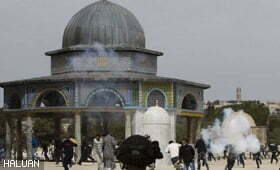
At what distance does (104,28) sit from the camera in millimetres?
38125

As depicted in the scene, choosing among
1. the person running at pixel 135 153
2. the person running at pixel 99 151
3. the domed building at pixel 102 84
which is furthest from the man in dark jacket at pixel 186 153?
the domed building at pixel 102 84

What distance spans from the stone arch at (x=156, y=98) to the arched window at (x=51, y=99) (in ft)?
15.5

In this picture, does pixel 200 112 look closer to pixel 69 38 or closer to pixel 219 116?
pixel 69 38

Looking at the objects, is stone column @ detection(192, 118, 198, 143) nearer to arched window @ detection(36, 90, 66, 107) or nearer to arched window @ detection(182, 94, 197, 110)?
arched window @ detection(182, 94, 197, 110)

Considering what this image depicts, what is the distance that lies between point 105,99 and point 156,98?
2.75 m

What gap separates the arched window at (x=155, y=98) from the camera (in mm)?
35656

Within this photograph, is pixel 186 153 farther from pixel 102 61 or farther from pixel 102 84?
pixel 102 61

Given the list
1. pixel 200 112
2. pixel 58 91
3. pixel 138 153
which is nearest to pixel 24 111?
pixel 58 91

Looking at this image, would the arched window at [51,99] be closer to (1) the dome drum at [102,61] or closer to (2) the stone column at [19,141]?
(1) the dome drum at [102,61]

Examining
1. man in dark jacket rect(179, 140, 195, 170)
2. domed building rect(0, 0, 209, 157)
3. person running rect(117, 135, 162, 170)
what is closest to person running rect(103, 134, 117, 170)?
man in dark jacket rect(179, 140, 195, 170)

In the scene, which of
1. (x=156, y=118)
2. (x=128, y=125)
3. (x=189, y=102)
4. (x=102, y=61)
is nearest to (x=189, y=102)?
(x=189, y=102)

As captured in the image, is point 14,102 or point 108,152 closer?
point 108,152

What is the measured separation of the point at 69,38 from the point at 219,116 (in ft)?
145

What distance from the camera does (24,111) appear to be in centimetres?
3662
